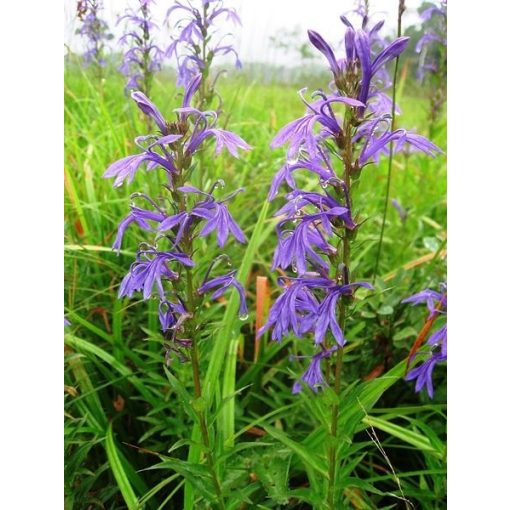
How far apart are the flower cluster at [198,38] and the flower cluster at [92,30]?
14 centimetres

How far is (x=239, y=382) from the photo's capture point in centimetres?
130

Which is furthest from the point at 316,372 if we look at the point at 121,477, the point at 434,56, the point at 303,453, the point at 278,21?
the point at 434,56

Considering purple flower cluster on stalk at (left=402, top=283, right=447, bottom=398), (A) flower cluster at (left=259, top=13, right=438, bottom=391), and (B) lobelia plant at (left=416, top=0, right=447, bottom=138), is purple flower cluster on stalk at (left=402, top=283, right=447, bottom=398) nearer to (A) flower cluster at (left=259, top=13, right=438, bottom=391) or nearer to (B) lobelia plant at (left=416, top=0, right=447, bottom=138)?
(A) flower cluster at (left=259, top=13, right=438, bottom=391)

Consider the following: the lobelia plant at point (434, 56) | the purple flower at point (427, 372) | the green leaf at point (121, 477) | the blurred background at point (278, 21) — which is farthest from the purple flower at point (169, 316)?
the lobelia plant at point (434, 56)

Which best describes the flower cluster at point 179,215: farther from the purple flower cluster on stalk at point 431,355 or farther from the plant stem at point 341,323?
the purple flower cluster on stalk at point 431,355

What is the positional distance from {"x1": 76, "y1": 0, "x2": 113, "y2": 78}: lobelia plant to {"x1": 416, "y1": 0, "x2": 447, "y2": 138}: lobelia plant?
72 centimetres

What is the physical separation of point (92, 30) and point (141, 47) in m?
0.13

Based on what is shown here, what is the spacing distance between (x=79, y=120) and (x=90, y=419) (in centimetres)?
77

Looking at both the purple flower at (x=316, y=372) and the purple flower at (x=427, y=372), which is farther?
the purple flower at (x=427, y=372)

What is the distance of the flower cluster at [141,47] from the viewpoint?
1268 millimetres

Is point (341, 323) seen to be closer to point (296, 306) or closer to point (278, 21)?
point (296, 306)

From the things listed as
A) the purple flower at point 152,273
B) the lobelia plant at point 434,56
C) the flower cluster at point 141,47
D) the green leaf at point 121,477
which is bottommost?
the green leaf at point 121,477

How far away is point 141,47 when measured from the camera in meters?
1.34
